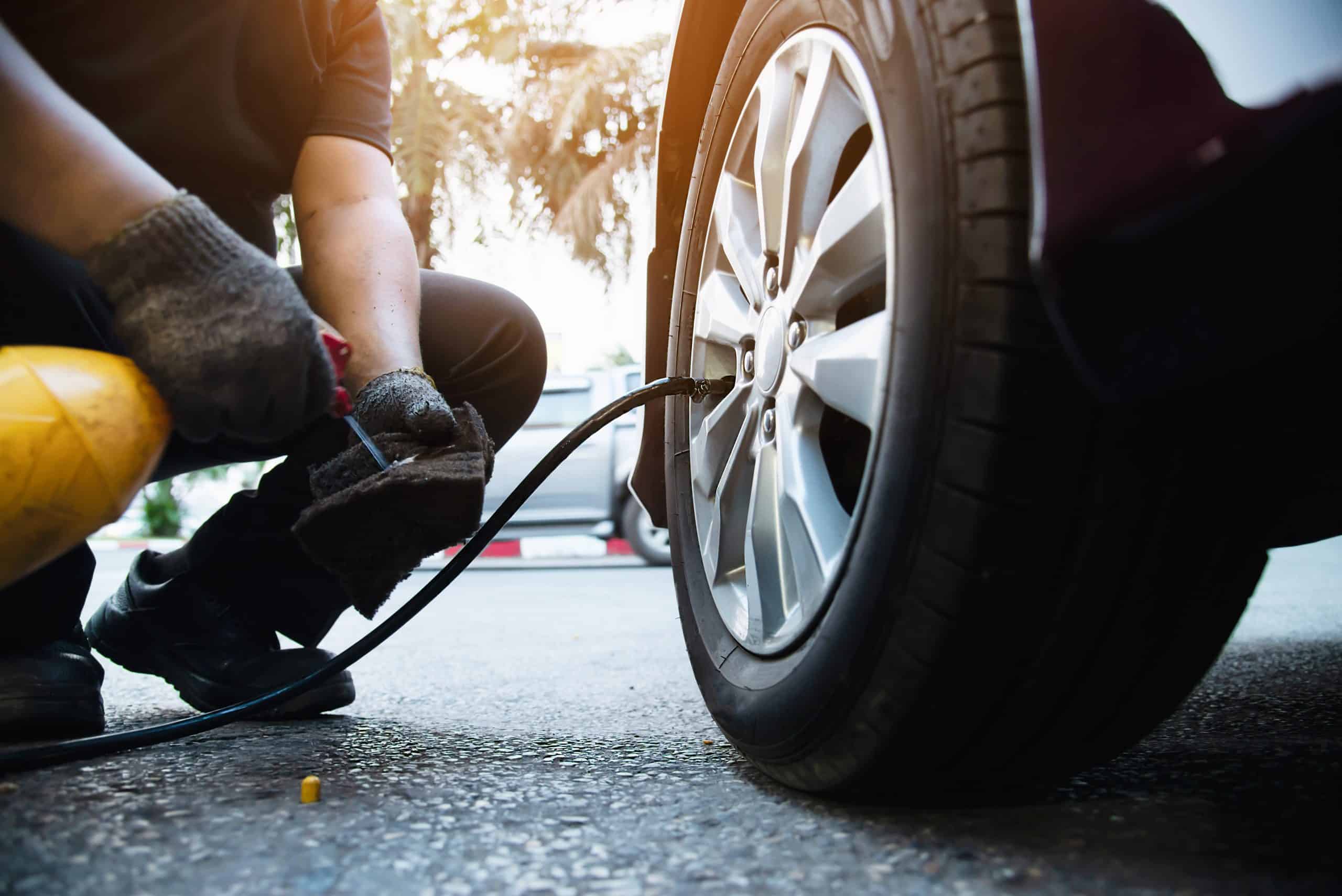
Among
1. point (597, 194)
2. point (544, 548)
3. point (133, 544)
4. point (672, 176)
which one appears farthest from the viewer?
point (133, 544)

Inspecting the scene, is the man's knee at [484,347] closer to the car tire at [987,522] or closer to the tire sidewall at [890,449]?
the tire sidewall at [890,449]

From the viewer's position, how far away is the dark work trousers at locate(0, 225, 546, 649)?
1.28m

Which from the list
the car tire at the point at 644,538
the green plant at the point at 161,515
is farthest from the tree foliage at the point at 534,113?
the green plant at the point at 161,515

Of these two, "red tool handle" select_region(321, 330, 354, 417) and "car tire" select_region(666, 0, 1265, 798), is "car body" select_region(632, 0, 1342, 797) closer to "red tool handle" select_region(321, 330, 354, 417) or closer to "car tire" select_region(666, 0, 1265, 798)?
"car tire" select_region(666, 0, 1265, 798)

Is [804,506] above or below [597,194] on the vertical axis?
below

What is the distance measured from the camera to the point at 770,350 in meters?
1.16

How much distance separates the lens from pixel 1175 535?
2.46ft

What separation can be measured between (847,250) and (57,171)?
739 millimetres

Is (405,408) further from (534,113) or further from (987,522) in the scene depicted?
(534,113)

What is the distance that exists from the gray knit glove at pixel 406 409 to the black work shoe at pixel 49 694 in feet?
1.67

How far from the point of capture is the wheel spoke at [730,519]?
1.25m

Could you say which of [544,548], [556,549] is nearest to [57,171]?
[544,548]

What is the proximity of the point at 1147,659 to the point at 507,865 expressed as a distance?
20.7 inches

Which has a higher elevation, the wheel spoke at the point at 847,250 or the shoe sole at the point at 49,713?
the wheel spoke at the point at 847,250
